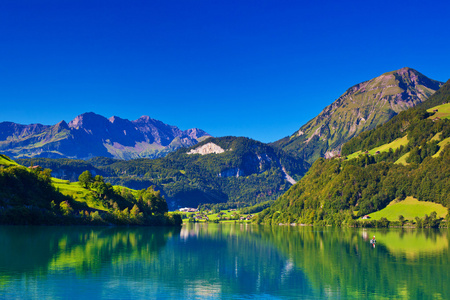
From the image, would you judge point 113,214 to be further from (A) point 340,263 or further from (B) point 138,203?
(A) point 340,263

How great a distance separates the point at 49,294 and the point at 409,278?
137ft

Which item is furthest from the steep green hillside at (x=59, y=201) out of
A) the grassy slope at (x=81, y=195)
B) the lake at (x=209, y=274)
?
the lake at (x=209, y=274)

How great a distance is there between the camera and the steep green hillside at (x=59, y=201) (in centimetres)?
13188

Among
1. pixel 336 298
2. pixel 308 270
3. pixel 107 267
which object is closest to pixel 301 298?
pixel 336 298

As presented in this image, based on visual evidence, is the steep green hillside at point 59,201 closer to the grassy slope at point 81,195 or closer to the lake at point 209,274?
the grassy slope at point 81,195

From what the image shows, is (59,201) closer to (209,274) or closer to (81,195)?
(81,195)

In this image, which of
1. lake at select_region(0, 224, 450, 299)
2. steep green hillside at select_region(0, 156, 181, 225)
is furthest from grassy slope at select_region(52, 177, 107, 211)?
lake at select_region(0, 224, 450, 299)

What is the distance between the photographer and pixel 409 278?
51.4 m

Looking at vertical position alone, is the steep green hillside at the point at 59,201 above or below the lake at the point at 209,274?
above

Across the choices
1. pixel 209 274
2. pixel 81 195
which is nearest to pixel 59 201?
pixel 81 195

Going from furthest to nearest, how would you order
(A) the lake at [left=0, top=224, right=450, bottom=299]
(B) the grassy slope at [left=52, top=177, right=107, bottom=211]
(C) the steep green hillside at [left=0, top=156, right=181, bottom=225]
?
(B) the grassy slope at [left=52, top=177, right=107, bottom=211] → (C) the steep green hillside at [left=0, top=156, right=181, bottom=225] → (A) the lake at [left=0, top=224, right=450, bottom=299]

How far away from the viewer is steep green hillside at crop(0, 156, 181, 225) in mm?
131875

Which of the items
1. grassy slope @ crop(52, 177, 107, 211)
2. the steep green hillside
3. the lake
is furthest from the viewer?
grassy slope @ crop(52, 177, 107, 211)

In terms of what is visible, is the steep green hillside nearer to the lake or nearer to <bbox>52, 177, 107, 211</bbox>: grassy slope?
<bbox>52, 177, 107, 211</bbox>: grassy slope
